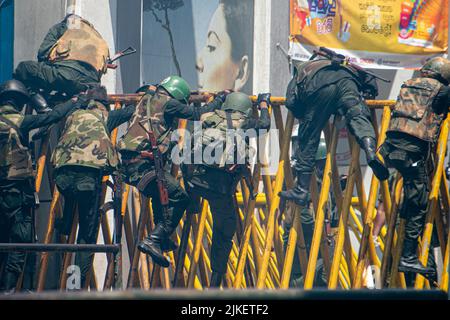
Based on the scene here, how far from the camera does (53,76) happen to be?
10.2 m

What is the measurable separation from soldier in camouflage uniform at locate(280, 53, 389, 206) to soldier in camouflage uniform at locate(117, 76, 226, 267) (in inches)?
29.5

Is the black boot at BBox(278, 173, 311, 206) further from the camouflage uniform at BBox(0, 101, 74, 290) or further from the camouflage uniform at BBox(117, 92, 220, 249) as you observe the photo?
the camouflage uniform at BBox(0, 101, 74, 290)

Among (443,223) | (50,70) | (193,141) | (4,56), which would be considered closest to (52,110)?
(50,70)

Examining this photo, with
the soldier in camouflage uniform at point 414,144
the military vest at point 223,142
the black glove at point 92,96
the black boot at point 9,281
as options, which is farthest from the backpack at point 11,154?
the soldier in camouflage uniform at point 414,144

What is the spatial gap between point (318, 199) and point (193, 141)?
1.25 m

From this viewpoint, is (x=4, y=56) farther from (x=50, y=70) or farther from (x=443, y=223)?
(x=443, y=223)

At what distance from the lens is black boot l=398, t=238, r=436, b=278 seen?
8.83 meters

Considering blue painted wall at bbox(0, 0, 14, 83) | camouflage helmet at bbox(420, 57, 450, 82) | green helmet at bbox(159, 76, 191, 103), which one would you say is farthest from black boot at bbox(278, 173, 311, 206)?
blue painted wall at bbox(0, 0, 14, 83)

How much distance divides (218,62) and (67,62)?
3.37 metres

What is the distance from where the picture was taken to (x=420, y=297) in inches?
200

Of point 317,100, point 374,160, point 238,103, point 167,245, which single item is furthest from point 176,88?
point 374,160

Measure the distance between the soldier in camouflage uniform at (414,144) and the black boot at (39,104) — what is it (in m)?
3.19

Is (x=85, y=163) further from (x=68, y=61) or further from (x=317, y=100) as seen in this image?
(x=317, y=100)
